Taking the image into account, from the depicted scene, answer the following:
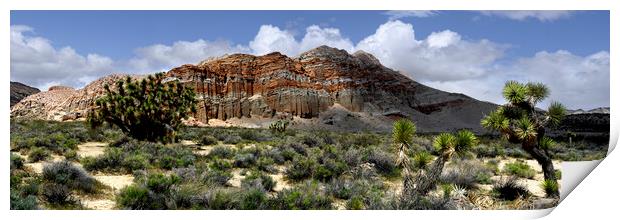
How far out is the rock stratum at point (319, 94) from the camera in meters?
72.2

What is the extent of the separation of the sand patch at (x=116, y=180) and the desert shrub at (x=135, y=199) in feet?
5.35

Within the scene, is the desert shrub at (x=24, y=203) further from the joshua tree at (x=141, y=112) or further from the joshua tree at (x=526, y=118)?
the joshua tree at (x=141, y=112)

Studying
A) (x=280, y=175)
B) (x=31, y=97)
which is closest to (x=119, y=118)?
(x=280, y=175)

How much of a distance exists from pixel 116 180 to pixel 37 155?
2872mm

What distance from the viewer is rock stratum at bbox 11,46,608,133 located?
237ft

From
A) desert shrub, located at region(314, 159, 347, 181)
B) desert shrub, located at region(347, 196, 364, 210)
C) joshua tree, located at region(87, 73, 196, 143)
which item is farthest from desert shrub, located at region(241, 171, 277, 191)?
joshua tree, located at region(87, 73, 196, 143)

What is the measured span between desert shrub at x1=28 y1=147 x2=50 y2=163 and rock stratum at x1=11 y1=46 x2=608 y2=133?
52.3 metres

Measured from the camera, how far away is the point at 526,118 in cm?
898

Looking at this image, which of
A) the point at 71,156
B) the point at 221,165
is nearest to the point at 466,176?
the point at 221,165

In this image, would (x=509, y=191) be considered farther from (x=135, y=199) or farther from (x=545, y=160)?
(x=135, y=199)

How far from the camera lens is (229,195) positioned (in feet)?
27.0
